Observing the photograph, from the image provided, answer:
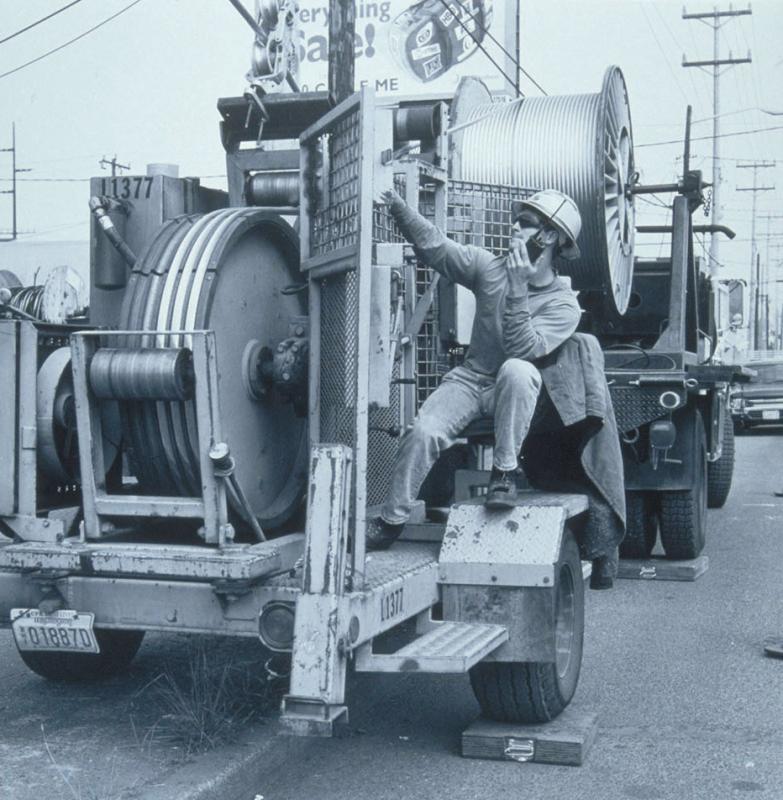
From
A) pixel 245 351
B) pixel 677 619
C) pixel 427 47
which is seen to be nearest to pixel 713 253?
pixel 427 47

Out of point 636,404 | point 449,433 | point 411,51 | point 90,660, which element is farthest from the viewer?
point 411,51

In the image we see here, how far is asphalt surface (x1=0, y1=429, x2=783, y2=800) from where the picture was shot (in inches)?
208

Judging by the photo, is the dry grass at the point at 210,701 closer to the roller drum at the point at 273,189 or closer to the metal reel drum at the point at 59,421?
the metal reel drum at the point at 59,421

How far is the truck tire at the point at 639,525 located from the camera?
1025 centimetres

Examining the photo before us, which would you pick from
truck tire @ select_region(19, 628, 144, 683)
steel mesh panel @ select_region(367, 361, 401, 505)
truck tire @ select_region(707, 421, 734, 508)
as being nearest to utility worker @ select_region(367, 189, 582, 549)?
steel mesh panel @ select_region(367, 361, 401, 505)

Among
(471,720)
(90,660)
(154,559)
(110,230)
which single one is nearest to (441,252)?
(110,230)

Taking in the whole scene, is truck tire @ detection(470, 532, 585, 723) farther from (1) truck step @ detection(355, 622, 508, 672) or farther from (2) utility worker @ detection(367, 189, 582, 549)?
(2) utility worker @ detection(367, 189, 582, 549)

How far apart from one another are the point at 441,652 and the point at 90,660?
224 centimetres

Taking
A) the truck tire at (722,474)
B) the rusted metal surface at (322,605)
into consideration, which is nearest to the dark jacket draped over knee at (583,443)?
the rusted metal surface at (322,605)

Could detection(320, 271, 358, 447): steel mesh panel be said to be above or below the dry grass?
above

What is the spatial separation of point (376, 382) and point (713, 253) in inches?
1810

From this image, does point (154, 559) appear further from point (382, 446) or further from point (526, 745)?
point (526, 745)

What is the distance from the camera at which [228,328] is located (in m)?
5.75

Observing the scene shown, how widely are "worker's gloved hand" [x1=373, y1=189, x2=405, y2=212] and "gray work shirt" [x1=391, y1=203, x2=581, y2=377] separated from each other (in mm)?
182
